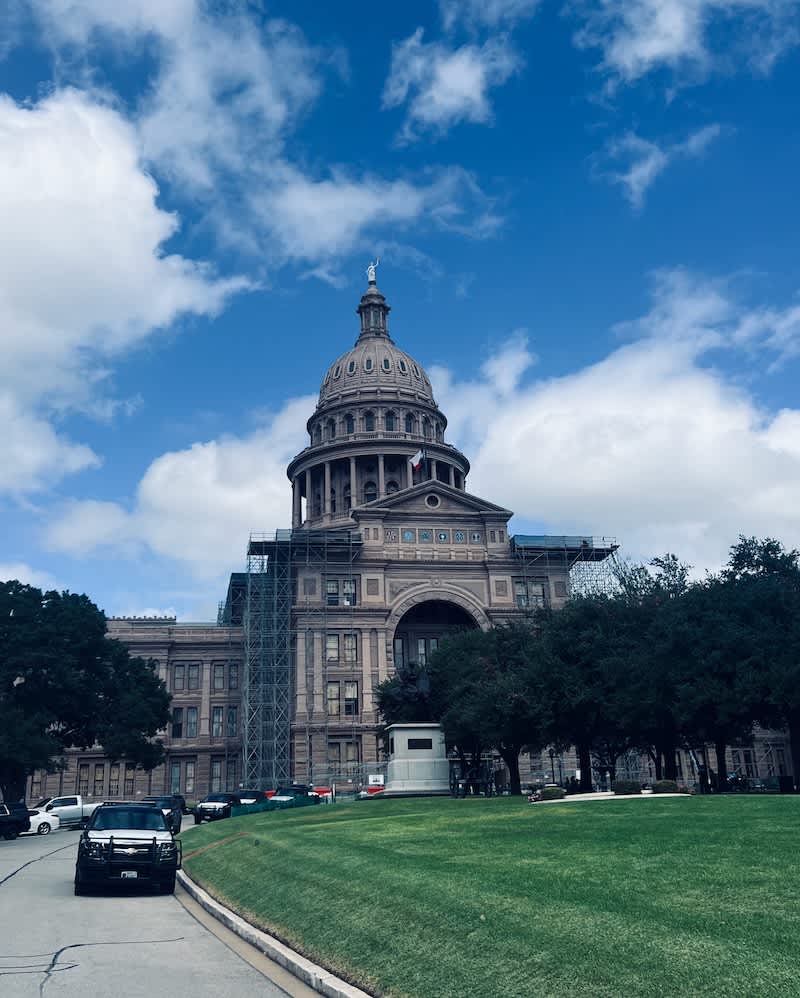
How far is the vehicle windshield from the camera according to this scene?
22750 mm

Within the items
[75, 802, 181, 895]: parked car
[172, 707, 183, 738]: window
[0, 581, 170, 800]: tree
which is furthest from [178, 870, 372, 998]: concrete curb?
[172, 707, 183, 738]: window

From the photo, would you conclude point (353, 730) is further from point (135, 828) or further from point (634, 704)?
point (135, 828)

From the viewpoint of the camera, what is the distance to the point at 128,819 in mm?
23250

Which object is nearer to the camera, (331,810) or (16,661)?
Answer: (331,810)

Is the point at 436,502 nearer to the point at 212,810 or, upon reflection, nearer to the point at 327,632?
the point at 327,632

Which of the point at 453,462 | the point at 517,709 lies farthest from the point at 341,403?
the point at 517,709

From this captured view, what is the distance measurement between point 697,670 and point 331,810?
1678 cm

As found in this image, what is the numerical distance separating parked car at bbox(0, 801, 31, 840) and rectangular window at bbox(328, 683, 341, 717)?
32928mm

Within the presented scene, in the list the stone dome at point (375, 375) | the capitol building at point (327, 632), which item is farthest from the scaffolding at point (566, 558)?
the stone dome at point (375, 375)

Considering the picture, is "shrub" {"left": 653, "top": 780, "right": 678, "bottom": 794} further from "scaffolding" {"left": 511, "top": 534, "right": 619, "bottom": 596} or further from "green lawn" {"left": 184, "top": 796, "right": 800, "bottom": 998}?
"scaffolding" {"left": 511, "top": 534, "right": 619, "bottom": 596}

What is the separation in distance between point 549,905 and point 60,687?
5390cm

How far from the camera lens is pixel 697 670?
43469 millimetres

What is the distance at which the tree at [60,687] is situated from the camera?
2196 inches

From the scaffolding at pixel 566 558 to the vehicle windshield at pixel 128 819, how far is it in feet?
219
